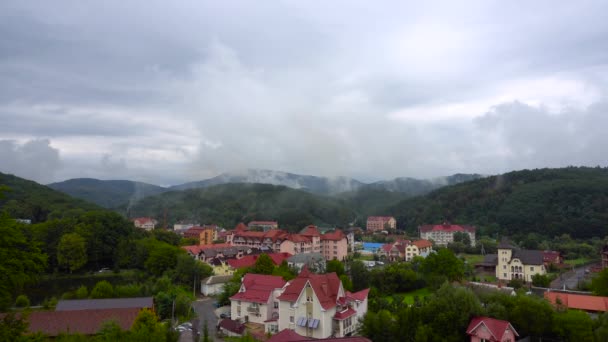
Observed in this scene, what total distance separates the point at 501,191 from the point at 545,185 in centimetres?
828

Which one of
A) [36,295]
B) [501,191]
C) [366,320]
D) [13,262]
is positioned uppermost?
[501,191]

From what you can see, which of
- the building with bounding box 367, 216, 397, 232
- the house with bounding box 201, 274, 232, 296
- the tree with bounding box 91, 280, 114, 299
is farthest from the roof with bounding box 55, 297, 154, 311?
the building with bounding box 367, 216, 397, 232

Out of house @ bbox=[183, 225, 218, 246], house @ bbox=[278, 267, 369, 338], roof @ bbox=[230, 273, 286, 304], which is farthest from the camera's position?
house @ bbox=[183, 225, 218, 246]

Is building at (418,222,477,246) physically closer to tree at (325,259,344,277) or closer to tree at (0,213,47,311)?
tree at (325,259,344,277)

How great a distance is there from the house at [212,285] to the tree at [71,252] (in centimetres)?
1892

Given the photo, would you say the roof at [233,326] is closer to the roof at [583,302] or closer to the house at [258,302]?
the house at [258,302]

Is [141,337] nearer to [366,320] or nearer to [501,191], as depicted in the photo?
[366,320]

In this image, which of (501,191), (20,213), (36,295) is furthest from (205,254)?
(501,191)

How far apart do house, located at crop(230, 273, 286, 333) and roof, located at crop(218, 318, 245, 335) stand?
1.76 m

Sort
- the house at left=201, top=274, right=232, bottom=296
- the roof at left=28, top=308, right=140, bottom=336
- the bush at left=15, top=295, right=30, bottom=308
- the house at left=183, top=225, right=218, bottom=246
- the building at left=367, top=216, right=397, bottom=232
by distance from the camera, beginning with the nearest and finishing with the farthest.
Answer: the roof at left=28, top=308, right=140, bottom=336 → the bush at left=15, top=295, right=30, bottom=308 → the house at left=201, top=274, right=232, bottom=296 → the house at left=183, top=225, right=218, bottom=246 → the building at left=367, top=216, right=397, bottom=232

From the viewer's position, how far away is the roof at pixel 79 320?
17625 millimetres

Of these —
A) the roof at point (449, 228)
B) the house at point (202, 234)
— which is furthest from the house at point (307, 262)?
the roof at point (449, 228)

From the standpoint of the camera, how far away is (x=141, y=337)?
41.9 ft

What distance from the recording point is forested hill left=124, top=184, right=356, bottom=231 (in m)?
90.9
